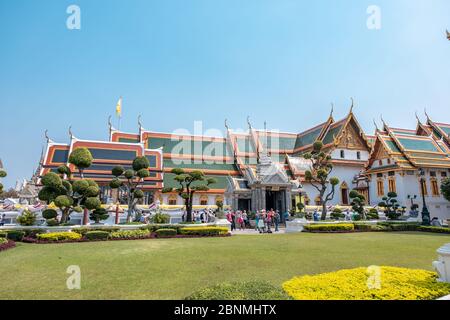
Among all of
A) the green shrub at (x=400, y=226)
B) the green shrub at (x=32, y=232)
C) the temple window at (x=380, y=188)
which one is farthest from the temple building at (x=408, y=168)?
the green shrub at (x=32, y=232)

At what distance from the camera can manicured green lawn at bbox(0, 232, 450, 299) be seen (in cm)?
540

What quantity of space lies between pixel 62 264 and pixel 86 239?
5.99m

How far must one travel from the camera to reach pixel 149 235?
574 inches

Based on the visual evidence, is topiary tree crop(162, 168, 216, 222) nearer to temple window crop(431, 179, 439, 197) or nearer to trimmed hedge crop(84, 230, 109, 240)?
trimmed hedge crop(84, 230, 109, 240)

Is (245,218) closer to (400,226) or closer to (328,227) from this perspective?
(328,227)

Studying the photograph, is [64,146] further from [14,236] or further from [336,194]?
[336,194]

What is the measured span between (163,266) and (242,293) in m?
3.89

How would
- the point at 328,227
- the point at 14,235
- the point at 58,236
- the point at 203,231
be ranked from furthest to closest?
the point at 328,227
the point at 203,231
the point at 14,235
the point at 58,236

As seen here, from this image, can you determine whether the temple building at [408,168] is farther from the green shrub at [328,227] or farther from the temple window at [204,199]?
the temple window at [204,199]

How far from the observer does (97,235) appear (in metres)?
13.5

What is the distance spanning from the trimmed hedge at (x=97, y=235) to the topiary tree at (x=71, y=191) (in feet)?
5.80

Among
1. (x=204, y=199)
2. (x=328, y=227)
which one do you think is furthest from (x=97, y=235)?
(x=204, y=199)
